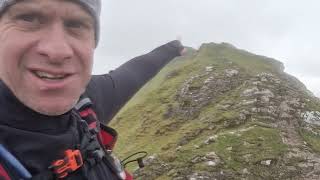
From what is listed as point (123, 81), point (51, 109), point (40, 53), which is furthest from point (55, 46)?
point (123, 81)

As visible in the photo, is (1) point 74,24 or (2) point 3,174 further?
(1) point 74,24

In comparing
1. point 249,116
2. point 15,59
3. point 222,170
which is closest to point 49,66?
point 15,59

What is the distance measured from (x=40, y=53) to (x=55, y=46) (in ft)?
0.36

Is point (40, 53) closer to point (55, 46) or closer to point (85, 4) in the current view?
point (55, 46)

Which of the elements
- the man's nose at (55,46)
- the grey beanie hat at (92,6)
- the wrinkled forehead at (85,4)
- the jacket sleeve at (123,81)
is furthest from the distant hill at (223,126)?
the man's nose at (55,46)

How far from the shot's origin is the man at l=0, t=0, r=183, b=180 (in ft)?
10.7

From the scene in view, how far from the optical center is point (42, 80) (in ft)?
10.8

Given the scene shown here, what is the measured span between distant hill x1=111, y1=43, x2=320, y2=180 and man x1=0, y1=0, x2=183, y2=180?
13.9 m

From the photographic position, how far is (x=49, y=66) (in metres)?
3.29

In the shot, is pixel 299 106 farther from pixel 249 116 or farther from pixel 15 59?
pixel 15 59

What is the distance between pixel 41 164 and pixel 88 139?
51cm

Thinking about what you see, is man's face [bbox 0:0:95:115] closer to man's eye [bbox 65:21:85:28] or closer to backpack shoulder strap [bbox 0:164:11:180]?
man's eye [bbox 65:21:85:28]

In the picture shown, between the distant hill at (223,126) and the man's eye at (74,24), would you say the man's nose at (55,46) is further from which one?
the distant hill at (223,126)

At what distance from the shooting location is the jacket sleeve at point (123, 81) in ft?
17.3
